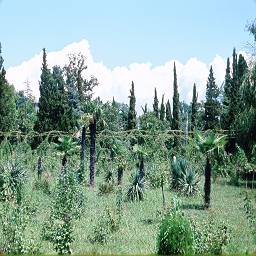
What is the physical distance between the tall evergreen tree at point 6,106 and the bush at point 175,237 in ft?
85.6

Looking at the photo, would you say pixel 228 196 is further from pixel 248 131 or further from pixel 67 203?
pixel 67 203

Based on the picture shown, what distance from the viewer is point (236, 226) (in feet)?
47.7

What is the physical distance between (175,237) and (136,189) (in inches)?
438

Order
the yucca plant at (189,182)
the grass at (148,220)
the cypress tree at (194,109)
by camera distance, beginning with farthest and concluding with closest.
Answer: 1. the cypress tree at (194,109)
2. the yucca plant at (189,182)
3. the grass at (148,220)

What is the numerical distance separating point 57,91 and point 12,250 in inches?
1105

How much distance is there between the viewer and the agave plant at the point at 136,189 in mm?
19891

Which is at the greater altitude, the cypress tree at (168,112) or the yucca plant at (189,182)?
the cypress tree at (168,112)

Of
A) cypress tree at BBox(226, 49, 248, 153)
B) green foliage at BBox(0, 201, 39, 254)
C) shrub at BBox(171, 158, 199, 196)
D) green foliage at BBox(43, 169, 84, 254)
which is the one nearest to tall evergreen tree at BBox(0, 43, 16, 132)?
cypress tree at BBox(226, 49, 248, 153)

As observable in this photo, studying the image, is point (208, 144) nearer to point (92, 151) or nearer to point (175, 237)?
point (92, 151)

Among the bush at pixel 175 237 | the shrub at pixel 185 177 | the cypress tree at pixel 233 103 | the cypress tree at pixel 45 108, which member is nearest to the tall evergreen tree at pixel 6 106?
the cypress tree at pixel 45 108

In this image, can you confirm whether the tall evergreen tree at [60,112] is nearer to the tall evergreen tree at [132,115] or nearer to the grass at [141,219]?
the tall evergreen tree at [132,115]

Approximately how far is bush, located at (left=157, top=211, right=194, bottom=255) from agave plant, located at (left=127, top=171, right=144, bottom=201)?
10.8 m

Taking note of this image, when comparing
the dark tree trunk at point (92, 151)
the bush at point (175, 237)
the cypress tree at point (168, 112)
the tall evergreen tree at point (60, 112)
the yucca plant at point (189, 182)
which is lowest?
the bush at point (175, 237)

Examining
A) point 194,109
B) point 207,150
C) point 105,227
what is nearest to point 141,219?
point 105,227
